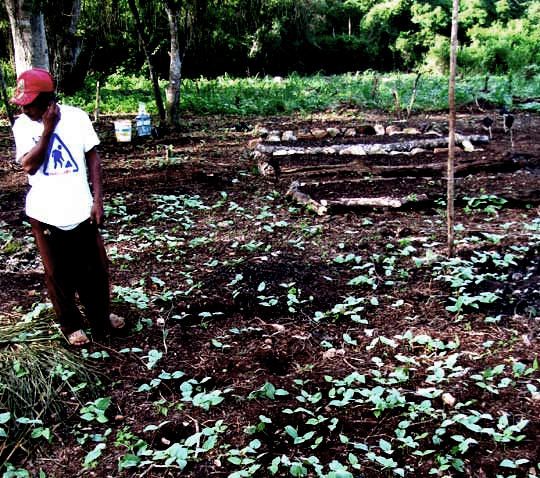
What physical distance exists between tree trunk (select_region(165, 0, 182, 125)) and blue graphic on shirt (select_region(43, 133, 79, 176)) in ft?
23.5

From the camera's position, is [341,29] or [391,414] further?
[341,29]

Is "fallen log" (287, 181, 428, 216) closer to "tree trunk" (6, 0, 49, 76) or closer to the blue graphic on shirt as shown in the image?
the blue graphic on shirt

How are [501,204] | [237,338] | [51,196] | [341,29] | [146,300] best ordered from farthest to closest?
1. [341,29]
2. [501,204]
3. [146,300]
4. [237,338]
5. [51,196]

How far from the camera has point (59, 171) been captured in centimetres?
306

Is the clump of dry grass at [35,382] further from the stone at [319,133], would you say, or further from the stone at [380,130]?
the stone at [380,130]

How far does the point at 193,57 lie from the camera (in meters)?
23.4

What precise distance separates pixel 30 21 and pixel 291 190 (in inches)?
152

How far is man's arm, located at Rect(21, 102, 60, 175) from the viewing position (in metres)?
2.97

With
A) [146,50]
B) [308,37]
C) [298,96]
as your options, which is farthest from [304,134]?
[308,37]

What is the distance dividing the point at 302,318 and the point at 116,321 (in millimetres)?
1154

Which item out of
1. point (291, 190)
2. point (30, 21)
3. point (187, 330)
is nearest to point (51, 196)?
point (187, 330)

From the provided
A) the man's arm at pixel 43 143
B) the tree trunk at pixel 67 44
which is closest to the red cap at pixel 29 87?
the man's arm at pixel 43 143

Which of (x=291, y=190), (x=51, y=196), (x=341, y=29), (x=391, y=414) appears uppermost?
(x=341, y=29)

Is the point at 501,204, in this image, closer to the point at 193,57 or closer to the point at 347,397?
the point at 347,397
